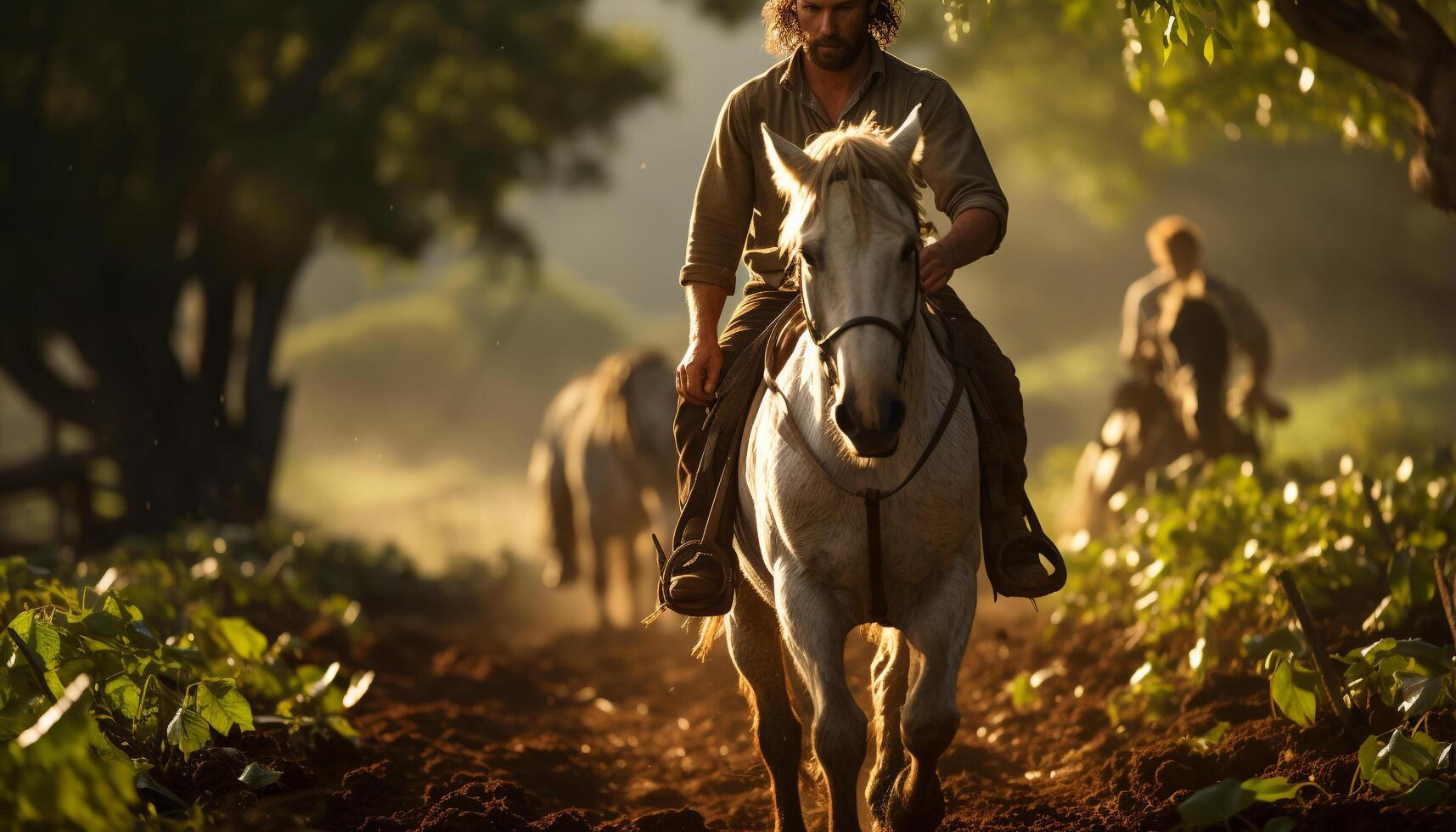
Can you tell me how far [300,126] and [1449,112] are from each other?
38.8ft

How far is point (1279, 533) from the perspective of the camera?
21.1 ft

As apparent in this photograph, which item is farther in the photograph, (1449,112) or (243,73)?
(243,73)

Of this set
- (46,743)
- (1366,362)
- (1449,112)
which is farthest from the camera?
(1366,362)

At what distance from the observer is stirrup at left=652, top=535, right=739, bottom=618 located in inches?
177

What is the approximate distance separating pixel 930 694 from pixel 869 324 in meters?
1.14

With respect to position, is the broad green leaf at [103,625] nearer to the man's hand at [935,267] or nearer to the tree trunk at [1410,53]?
the man's hand at [935,267]

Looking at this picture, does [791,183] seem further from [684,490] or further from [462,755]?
[462,755]

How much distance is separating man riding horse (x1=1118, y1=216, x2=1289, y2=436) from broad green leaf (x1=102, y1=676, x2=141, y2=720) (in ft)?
24.8

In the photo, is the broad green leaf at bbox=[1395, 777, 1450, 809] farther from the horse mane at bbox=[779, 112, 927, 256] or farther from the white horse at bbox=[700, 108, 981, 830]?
the horse mane at bbox=[779, 112, 927, 256]

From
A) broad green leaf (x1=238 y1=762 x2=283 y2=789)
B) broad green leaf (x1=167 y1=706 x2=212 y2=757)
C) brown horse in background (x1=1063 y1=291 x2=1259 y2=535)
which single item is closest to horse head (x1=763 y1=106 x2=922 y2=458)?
broad green leaf (x1=238 y1=762 x2=283 y2=789)

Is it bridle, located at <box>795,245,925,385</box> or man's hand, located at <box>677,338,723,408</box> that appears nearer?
bridle, located at <box>795,245,925,385</box>

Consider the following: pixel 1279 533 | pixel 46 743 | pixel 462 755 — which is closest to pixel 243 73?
pixel 462 755

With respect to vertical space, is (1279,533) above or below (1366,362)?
below

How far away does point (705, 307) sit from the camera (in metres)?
4.81
